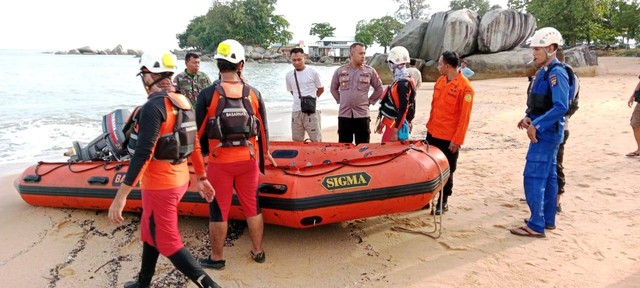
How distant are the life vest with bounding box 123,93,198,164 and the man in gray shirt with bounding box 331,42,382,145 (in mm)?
2177

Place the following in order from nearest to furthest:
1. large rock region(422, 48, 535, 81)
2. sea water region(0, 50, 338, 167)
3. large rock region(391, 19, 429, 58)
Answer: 1. sea water region(0, 50, 338, 167)
2. large rock region(422, 48, 535, 81)
3. large rock region(391, 19, 429, 58)

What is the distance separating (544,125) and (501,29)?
17.8 metres

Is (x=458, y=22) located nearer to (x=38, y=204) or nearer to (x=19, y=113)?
(x=19, y=113)

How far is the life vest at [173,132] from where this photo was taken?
2.05 m

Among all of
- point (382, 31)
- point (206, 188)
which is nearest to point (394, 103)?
point (206, 188)

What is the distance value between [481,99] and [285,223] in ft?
32.3

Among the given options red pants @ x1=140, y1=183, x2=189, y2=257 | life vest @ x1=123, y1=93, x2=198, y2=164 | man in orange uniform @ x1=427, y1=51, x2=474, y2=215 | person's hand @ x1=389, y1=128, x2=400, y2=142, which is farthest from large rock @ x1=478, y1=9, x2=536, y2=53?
red pants @ x1=140, y1=183, x2=189, y2=257

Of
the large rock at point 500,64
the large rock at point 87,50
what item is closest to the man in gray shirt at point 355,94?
the large rock at point 500,64

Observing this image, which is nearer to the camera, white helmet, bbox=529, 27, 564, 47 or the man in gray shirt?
white helmet, bbox=529, 27, 564, 47

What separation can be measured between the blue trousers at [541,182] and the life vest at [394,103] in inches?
40.3

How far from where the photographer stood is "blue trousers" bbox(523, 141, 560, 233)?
285 cm

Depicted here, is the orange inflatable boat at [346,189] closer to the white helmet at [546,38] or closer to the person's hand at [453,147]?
the person's hand at [453,147]

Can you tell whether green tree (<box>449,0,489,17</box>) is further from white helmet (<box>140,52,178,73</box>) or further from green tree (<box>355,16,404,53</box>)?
white helmet (<box>140,52,178,73</box>)

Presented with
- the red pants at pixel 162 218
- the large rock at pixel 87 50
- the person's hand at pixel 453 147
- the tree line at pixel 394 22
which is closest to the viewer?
the red pants at pixel 162 218
